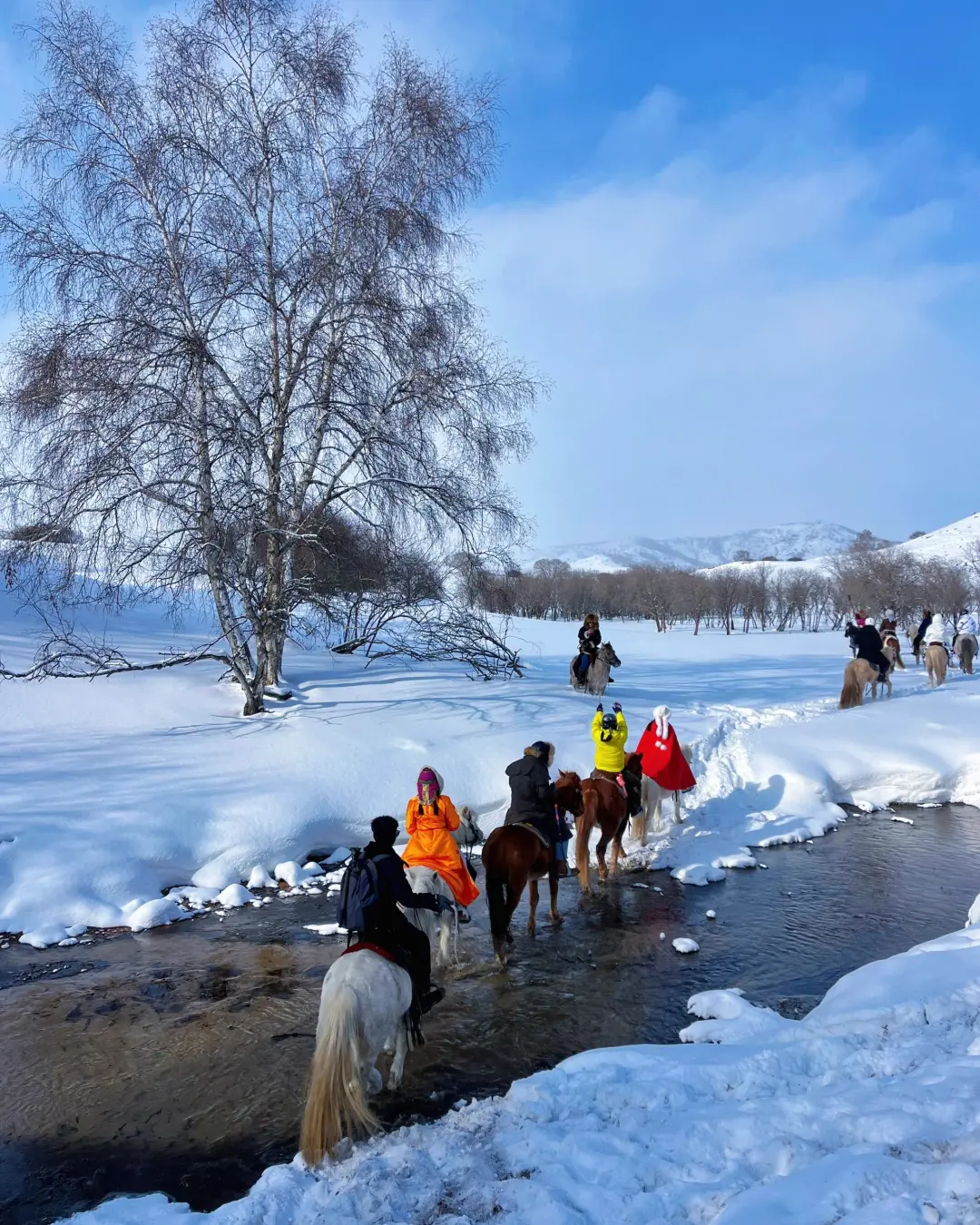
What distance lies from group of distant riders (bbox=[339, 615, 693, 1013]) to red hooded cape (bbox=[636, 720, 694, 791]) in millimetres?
13

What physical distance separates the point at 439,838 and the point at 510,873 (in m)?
0.88

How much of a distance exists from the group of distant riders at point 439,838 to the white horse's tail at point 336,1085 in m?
0.53

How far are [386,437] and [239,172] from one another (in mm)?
5321

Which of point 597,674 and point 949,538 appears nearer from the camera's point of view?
point 597,674

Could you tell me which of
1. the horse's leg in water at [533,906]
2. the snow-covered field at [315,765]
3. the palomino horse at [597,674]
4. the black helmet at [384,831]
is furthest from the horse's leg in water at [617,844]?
the palomino horse at [597,674]

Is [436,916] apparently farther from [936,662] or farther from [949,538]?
[949,538]

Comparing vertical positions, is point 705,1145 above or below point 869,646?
below

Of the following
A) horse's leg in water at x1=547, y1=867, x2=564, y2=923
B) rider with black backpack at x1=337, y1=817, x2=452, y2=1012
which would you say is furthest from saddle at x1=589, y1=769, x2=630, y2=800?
rider with black backpack at x1=337, y1=817, x2=452, y2=1012

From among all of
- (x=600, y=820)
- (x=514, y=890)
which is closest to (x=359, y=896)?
(x=514, y=890)

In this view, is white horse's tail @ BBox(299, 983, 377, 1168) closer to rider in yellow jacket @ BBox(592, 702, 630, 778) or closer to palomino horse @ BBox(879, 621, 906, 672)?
rider in yellow jacket @ BBox(592, 702, 630, 778)

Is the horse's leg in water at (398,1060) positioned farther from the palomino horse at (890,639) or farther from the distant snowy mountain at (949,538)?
the distant snowy mountain at (949,538)

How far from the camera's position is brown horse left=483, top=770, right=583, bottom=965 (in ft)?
22.8

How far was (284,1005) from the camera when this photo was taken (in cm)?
610

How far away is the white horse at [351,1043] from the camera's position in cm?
414
